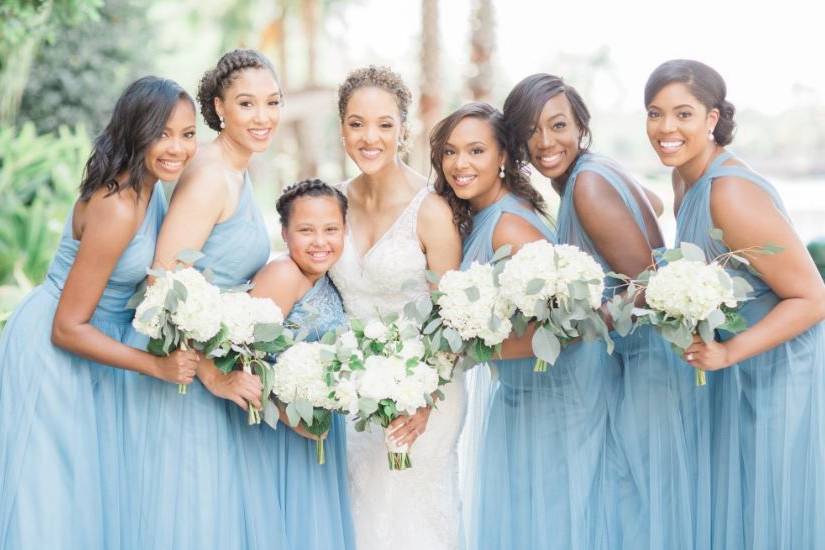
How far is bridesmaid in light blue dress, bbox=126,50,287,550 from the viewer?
411 centimetres

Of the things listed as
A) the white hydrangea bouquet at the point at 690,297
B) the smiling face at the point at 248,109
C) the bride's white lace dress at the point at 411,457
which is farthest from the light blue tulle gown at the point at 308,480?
the white hydrangea bouquet at the point at 690,297

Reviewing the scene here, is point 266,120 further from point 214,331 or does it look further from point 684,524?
point 684,524

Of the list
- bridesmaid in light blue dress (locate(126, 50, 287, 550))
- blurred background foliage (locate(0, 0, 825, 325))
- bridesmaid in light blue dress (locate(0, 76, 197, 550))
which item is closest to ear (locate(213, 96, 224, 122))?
bridesmaid in light blue dress (locate(126, 50, 287, 550))

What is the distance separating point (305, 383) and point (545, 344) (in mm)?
1090

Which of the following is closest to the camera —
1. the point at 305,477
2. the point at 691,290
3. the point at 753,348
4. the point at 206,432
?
the point at 691,290

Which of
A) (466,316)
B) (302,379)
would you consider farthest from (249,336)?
(466,316)

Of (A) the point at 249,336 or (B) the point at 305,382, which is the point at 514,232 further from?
(A) the point at 249,336

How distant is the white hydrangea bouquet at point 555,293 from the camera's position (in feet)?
12.7

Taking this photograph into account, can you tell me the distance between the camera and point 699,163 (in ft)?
14.3

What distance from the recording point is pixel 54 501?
406 cm

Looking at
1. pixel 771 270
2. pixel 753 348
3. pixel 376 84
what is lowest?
pixel 753 348

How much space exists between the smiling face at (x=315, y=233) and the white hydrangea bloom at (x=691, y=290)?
1.60 m

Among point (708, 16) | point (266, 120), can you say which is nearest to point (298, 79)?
point (708, 16)

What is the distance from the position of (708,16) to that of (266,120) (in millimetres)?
44231
